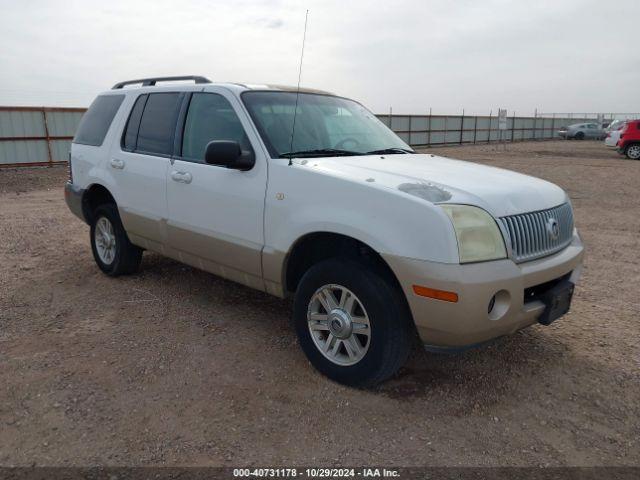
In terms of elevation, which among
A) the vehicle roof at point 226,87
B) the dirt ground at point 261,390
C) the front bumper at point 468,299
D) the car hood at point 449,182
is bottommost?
the dirt ground at point 261,390

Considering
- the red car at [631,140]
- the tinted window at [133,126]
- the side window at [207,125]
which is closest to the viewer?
the side window at [207,125]

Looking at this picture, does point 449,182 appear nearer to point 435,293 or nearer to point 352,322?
point 435,293

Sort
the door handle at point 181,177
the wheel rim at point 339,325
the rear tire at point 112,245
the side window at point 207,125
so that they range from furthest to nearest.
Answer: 1. the rear tire at point 112,245
2. the door handle at point 181,177
3. the side window at point 207,125
4. the wheel rim at point 339,325

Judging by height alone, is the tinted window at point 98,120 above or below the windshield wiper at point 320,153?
above

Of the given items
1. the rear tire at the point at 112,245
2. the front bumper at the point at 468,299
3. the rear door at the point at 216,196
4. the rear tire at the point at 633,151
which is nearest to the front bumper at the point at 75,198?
the rear tire at the point at 112,245

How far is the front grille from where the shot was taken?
2980 millimetres

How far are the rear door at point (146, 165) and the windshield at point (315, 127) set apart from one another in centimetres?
94

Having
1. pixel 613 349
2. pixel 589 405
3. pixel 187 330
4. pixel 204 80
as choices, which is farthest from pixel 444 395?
pixel 204 80

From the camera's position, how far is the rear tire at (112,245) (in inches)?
206

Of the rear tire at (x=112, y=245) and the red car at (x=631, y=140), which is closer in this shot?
the rear tire at (x=112, y=245)

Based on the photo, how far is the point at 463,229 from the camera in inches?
110

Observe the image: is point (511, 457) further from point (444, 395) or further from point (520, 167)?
point (520, 167)

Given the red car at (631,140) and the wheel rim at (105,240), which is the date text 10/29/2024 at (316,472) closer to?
the wheel rim at (105,240)

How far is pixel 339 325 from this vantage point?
325 centimetres
